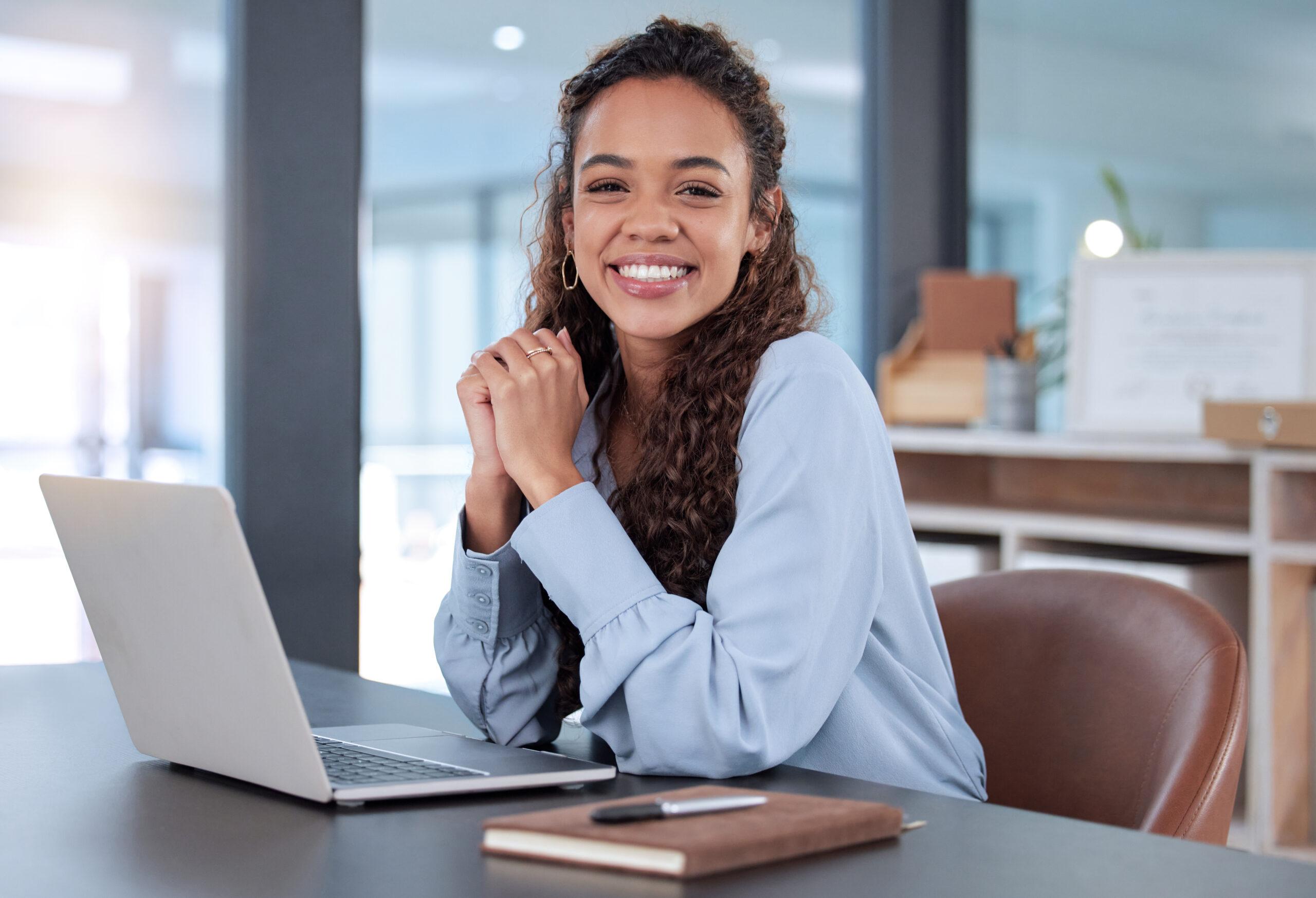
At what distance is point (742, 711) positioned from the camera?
102 cm

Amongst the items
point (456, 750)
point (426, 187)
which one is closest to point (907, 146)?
point (426, 187)

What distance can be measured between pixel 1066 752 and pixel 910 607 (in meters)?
0.27

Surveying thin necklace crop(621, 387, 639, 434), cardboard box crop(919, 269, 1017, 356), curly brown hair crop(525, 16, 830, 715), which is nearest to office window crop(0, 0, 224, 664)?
curly brown hair crop(525, 16, 830, 715)

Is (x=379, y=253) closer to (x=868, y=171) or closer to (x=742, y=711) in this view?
(x=868, y=171)

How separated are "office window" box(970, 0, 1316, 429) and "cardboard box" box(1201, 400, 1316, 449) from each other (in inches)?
42.8

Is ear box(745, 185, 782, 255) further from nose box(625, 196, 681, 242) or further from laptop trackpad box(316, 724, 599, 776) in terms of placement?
laptop trackpad box(316, 724, 599, 776)

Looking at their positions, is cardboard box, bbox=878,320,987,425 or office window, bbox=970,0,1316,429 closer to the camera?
cardboard box, bbox=878,320,987,425

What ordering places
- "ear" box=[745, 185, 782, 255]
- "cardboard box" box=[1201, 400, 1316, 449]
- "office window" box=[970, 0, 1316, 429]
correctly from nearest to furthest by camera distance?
"ear" box=[745, 185, 782, 255], "cardboard box" box=[1201, 400, 1316, 449], "office window" box=[970, 0, 1316, 429]

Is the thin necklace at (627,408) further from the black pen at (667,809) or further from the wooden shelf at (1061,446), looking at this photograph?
the wooden shelf at (1061,446)

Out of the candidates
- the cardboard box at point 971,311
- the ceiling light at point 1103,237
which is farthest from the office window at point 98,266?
the ceiling light at point 1103,237

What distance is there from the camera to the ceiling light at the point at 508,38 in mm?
2721

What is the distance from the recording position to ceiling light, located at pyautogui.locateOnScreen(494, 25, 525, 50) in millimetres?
2721

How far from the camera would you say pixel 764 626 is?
104 cm

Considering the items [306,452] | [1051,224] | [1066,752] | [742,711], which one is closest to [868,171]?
[1051,224]
